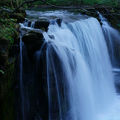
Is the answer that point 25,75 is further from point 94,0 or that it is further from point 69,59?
point 94,0

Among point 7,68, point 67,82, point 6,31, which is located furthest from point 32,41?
point 67,82

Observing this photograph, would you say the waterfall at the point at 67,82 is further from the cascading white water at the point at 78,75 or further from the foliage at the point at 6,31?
the foliage at the point at 6,31

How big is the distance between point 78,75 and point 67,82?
69 cm

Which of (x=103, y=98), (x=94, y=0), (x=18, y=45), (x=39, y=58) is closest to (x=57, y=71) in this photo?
(x=39, y=58)

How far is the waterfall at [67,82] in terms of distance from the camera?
583 cm

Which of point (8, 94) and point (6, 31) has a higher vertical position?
point (6, 31)

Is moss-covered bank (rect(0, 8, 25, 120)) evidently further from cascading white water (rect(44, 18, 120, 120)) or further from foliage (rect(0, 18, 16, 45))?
cascading white water (rect(44, 18, 120, 120))

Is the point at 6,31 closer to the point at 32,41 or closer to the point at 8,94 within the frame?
the point at 32,41

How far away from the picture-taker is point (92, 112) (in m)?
7.12

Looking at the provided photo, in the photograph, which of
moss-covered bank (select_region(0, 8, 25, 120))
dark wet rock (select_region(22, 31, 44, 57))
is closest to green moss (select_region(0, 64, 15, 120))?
moss-covered bank (select_region(0, 8, 25, 120))

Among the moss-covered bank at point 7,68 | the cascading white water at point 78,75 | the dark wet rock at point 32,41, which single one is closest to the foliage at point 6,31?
the moss-covered bank at point 7,68

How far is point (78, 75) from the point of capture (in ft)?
22.4

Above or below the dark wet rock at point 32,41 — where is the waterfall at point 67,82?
below

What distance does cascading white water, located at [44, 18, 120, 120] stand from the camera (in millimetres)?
5934
